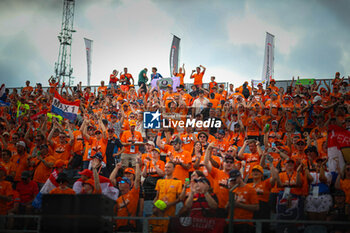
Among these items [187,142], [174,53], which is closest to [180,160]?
[187,142]

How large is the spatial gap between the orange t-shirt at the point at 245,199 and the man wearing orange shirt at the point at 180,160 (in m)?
2.14

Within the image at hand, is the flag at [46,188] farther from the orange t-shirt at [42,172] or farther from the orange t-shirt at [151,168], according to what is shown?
the orange t-shirt at [151,168]

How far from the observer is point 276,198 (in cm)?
757

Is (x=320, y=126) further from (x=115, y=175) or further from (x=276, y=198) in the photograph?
(x=115, y=175)

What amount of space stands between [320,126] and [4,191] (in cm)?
833

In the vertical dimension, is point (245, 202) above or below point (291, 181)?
below

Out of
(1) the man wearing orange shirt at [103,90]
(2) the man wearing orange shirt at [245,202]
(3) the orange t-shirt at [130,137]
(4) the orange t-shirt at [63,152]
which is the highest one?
(1) the man wearing orange shirt at [103,90]

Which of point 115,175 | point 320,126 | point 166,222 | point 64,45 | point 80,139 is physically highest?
point 64,45

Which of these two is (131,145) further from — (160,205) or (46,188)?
(160,205)

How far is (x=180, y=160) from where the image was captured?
916 centimetres

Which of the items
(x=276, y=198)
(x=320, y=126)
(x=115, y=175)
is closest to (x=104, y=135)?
(x=115, y=175)

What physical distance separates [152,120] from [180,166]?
10.5 feet

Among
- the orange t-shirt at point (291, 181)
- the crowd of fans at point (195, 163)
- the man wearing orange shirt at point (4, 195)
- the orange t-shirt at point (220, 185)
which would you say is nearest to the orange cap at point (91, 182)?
the crowd of fans at point (195, 163)

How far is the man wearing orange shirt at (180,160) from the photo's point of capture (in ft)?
29.3
